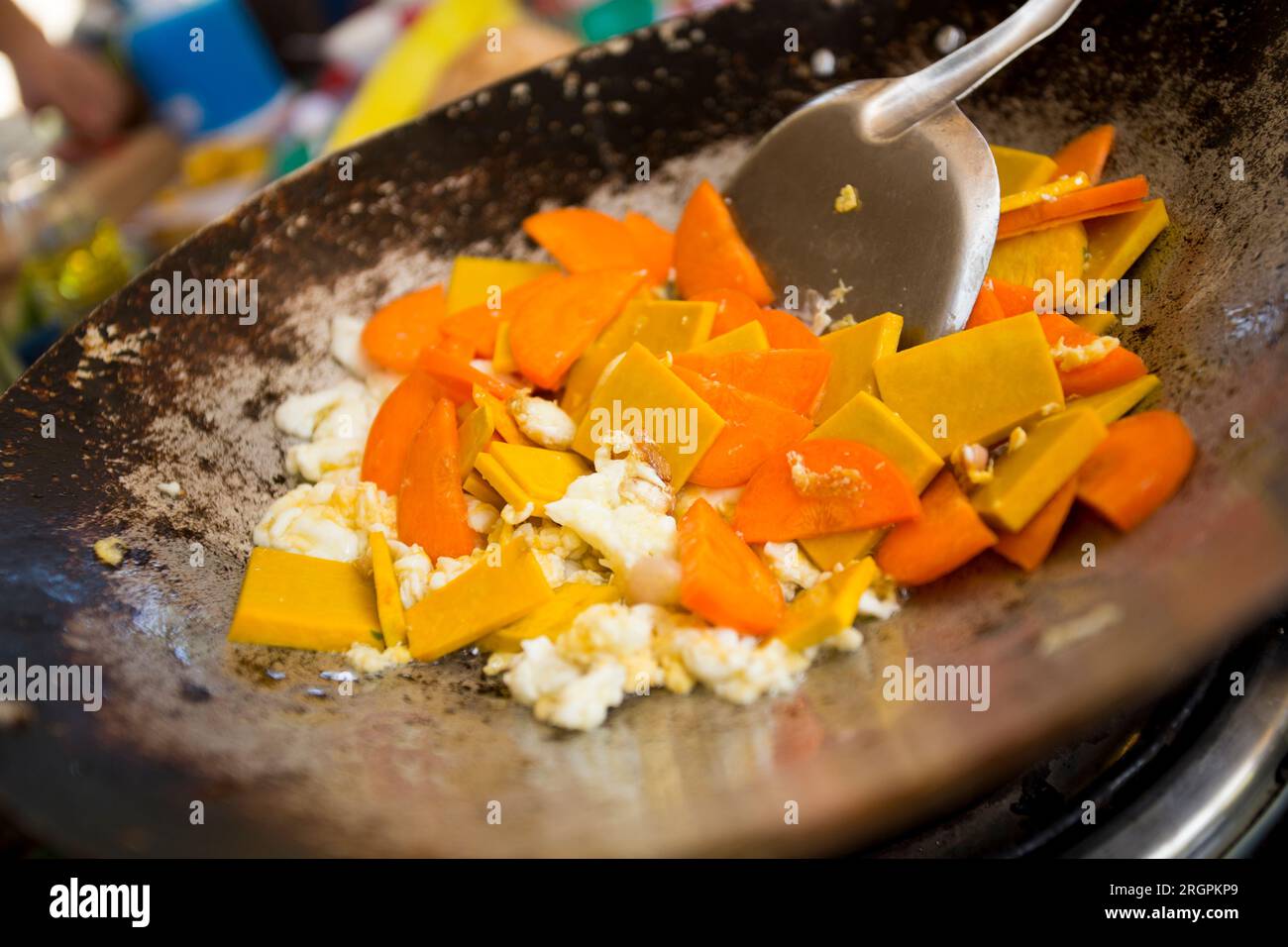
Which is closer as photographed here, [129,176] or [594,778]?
[594,778]

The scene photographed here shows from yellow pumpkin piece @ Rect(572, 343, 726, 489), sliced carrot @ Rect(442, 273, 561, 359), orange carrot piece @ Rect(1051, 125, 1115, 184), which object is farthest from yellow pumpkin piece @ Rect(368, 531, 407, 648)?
orange carrot piece @ Rect(1051, 125, 1115, 184)

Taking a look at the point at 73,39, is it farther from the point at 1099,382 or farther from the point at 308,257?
the point at 1099,382

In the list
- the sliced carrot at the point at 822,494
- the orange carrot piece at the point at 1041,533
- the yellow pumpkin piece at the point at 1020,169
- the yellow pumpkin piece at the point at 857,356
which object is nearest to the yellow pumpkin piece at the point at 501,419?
the sliced carrot at the point at 822,494

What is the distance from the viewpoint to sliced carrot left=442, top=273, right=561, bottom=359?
79.7 inches

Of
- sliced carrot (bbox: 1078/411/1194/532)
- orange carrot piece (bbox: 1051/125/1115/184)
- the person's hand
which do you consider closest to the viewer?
sliced carrot (bbox: 1078/411/1194/532)

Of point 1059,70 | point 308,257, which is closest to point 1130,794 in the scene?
Answer: point 1059,70

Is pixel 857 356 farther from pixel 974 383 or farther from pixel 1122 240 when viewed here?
pixel 1122 240

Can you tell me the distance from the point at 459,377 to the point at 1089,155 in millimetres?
1349

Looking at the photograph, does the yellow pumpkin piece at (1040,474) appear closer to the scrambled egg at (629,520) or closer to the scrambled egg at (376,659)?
the scrambled egg at (629,520)

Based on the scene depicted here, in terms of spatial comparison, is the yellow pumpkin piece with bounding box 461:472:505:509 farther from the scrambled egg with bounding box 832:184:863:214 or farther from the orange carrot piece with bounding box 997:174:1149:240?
the orange carrot piece with bounding box 997:174:1149:240

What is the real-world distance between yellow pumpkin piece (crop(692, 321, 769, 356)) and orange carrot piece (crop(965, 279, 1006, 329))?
37 centimetres

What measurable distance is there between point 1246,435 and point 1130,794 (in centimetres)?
53

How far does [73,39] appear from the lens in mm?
4602

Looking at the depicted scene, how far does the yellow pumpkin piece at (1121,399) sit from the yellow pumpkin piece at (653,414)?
1.98 feet
